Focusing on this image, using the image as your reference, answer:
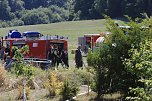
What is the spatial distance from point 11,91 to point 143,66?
8.56 m

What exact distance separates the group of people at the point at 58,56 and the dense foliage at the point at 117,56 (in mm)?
10327

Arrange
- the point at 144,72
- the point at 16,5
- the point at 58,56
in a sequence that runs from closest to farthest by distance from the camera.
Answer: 1. the point at 144,72
2. the point at 58,56
3. the point at 16,5

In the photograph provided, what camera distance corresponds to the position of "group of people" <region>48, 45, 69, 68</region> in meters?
23.1

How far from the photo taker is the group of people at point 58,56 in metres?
23.1

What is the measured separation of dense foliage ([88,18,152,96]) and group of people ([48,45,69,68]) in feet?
33.9

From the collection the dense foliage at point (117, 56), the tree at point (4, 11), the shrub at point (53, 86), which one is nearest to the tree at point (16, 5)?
the tree at point (4, 11)

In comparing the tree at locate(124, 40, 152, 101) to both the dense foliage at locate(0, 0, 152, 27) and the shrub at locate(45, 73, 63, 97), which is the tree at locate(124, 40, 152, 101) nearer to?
the shrub at locate(45, 73, 63, 97)

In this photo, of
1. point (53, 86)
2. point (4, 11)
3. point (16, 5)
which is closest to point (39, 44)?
point (53, 86)

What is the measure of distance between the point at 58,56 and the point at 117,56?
1141 cm

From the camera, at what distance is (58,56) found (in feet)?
76.3

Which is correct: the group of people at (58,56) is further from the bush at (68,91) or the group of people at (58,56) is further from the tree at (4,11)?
the tree at (4,11)

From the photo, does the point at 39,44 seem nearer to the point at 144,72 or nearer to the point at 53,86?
the point at 53,86

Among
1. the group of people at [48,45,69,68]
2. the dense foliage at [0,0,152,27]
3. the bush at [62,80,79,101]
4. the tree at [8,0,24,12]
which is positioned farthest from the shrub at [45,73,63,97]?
the tree at [8,0,24,12]

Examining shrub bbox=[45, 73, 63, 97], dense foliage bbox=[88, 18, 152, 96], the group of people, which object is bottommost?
the group of people
